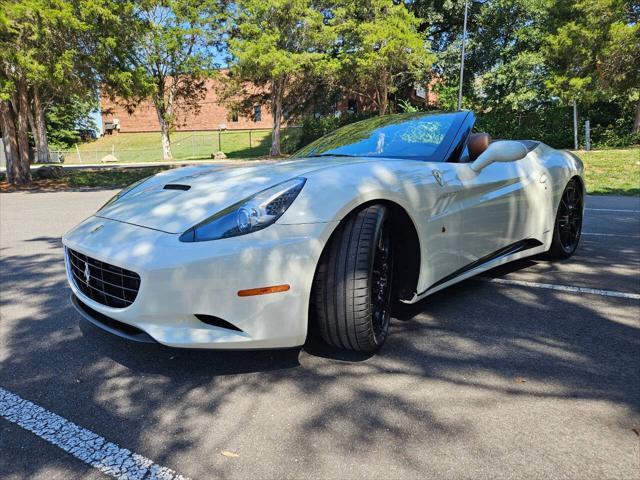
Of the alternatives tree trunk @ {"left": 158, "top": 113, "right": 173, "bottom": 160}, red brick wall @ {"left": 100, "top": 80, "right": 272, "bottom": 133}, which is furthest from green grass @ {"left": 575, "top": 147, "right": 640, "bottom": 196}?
red brick wall @ {"left": 100, "top": 80, "right": 272, "bottom": 133}

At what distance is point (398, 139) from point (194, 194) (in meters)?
1.50

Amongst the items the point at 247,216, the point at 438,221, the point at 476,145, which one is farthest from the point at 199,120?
the point at 247,216

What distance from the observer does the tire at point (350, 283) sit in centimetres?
234

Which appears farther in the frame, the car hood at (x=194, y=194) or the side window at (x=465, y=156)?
the side window at (x=465, y=156)

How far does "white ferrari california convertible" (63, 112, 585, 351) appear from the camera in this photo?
217 centimetres

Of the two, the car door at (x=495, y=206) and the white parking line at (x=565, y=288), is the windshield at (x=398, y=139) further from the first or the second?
the white parking line at (x=565, y=288)

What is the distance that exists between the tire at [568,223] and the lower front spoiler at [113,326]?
3.58m

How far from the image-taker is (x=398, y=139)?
3404 mm

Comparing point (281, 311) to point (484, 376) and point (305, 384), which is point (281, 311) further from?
point (484, 376)

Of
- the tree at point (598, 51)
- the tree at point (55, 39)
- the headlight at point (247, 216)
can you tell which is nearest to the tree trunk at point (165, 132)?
the tree at point (55, 39)

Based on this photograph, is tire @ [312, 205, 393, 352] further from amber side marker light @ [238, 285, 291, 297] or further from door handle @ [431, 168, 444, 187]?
door handle @ [431, 168, 444, 187]

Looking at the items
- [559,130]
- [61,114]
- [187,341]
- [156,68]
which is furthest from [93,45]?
[61,114]

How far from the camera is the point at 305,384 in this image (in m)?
2.38

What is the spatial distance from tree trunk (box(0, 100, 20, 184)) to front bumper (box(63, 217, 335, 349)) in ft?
47.8
